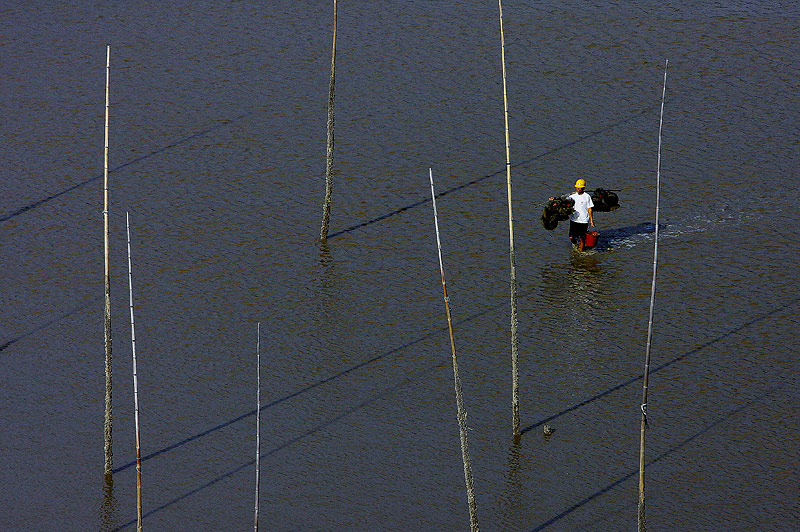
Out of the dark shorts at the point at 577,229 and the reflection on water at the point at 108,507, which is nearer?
the reflection on water at the point at 108,507

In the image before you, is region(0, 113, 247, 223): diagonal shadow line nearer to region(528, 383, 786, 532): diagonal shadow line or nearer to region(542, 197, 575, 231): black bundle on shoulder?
region(542, 197, 575, 231): black bundle on shoulder

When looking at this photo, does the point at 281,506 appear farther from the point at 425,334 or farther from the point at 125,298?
the point at 125,298

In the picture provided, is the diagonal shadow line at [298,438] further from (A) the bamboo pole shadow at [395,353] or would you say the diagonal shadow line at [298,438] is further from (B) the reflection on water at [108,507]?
(A) the bamboo pole shadow at [395,353]

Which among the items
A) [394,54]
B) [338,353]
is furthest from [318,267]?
[394,54]

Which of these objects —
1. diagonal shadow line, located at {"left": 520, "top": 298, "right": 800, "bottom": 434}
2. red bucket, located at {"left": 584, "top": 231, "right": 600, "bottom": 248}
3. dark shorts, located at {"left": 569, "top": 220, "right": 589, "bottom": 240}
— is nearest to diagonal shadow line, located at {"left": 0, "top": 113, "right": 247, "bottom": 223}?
dark shorts, located at {"left": 569, "top": 220, "right": 589, "bottom": 240}

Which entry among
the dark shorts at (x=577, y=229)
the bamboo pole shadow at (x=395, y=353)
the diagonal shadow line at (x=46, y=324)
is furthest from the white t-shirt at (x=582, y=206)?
the diagonal shadow line at (x=46, y=324)

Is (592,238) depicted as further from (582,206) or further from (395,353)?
(395,353)

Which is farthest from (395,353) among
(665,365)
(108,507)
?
(108,507)
